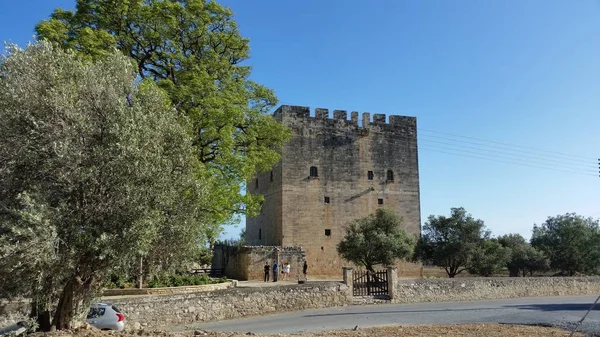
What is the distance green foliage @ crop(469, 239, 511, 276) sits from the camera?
3080cm

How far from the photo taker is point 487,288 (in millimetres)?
23156

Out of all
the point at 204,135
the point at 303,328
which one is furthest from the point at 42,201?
the point at 204,135

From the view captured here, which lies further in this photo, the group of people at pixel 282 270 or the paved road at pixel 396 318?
the group of people at pixel 282 270

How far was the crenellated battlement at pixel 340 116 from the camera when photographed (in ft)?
114

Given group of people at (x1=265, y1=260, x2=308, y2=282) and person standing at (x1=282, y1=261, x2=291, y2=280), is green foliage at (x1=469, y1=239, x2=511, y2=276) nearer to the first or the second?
group of people at (x1=265, y1=260, x2=308, y2=282)

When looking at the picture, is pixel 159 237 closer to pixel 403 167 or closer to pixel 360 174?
pixel 360 174

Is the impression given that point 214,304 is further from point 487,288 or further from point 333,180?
point 333,180

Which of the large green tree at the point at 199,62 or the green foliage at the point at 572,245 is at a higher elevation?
the large green tree at the point at 199,62

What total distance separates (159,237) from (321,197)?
1061 inches

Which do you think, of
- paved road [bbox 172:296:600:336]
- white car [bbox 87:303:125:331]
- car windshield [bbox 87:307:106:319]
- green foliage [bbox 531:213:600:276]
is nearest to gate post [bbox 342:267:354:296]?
paved road [bbox 172:296:600:336]

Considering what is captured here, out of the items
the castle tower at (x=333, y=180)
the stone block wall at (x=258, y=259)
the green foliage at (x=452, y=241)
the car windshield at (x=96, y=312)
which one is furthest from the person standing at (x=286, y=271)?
the car windshield at (x=96, y=312)

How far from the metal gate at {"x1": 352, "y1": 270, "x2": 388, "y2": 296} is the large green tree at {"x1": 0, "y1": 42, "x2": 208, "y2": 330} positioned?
13851mm

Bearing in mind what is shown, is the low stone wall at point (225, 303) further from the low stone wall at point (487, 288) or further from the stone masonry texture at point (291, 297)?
the low stone wall at point (487, 288)

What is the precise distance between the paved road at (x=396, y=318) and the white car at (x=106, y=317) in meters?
1.89
